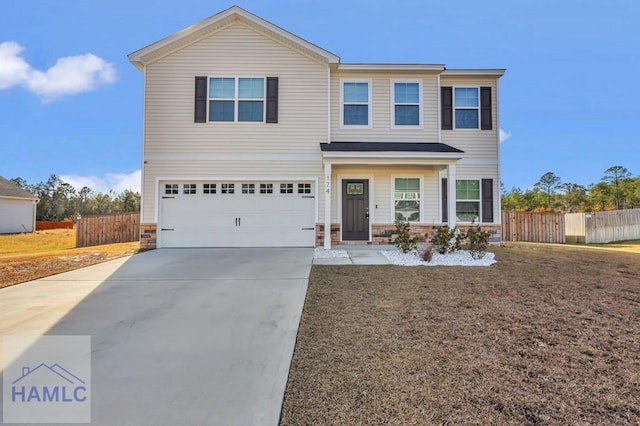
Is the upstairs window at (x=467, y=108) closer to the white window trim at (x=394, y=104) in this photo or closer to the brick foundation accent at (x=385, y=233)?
the white window trim at (x=394, y=104)

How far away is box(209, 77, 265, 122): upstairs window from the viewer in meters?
10.1

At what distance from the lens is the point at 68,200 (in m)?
32.1

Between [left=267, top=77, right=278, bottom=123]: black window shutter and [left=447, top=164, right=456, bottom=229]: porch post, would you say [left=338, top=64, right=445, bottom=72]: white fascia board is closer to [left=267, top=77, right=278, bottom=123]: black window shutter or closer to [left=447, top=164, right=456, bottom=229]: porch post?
→ [left=267, top=77, right=278, bottom=123]: black window shutter

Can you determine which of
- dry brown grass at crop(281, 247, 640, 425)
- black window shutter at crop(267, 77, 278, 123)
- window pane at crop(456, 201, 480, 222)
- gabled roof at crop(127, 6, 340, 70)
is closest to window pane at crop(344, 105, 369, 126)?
gabled roof at crop(127, 6, 340, 70)

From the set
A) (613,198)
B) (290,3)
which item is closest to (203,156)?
(290,3)

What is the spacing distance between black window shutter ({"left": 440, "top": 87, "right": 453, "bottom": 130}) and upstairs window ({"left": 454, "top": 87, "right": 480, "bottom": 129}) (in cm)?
24

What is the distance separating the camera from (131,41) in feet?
39.7

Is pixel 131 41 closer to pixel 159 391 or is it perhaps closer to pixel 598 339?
pixel 159 391

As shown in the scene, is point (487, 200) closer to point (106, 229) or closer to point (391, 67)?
point (391, 67)

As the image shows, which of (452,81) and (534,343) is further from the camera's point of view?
(452,81)

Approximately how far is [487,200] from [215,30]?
10.8 m

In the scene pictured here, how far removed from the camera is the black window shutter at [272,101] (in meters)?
10.1

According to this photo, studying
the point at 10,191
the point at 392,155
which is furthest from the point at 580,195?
the point at 10,191

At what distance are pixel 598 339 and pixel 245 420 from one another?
12.1ft
